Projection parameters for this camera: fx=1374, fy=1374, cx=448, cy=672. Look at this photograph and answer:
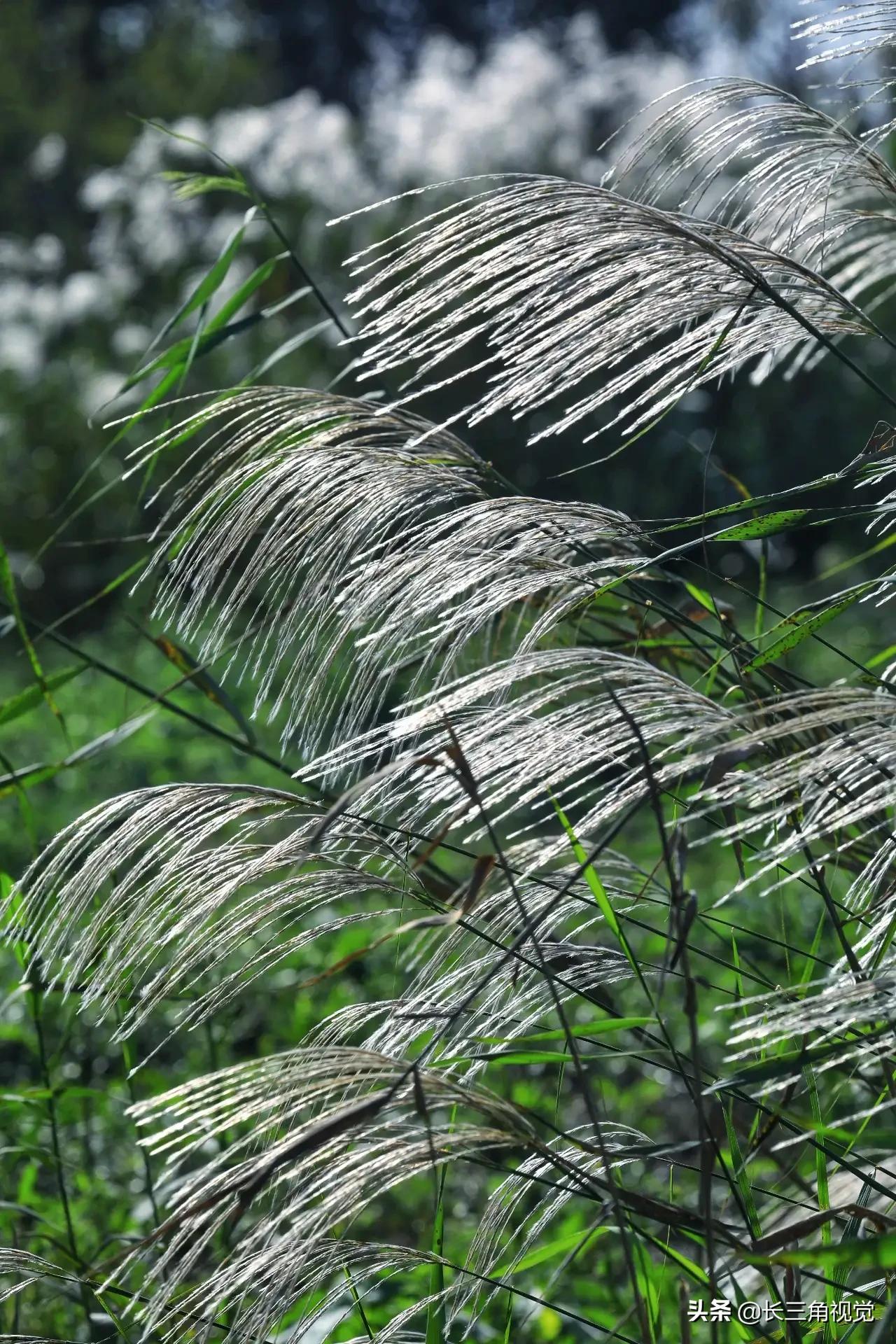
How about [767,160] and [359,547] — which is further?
[767,160]

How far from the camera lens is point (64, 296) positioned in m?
15.0

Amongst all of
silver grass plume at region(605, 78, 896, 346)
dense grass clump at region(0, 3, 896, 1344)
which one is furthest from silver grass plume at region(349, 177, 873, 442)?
silver grass plume at region(605, 78, 896, 346)

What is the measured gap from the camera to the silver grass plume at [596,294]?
132 cm

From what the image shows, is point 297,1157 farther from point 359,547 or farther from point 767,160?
point 767,160

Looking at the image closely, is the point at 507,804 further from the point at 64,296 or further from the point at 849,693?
the point at 64,296

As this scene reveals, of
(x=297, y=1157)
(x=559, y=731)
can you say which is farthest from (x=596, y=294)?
(x=297, y=1157)

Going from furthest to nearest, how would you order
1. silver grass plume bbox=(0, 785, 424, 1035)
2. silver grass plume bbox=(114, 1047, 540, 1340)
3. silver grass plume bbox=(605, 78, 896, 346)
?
silver grass plume bbox=(605, 78, 896, 346) < silver grass plume bbox=(0, 785, 424, 1035) < silver grass plume bbox=(114, 1047, 540, 1340)

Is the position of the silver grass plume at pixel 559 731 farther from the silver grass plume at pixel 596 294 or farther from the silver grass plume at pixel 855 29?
the silver grass plume at pixel 855 29

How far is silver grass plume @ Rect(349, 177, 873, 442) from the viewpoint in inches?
52.1

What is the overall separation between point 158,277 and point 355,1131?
45.4ft

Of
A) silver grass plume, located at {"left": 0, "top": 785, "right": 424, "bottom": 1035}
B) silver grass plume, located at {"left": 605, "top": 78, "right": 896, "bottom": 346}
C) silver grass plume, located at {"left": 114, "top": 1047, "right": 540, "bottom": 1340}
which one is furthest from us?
silver grass plume, located at {"left": 605, "top": 78, "right": 896, "bottom": 346}

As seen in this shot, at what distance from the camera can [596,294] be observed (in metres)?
1.41

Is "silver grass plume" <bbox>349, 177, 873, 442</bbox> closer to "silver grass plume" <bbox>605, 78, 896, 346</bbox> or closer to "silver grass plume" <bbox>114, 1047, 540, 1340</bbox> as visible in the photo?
"silver grass plume" <bbox>605, 78, 896, 346</bbox>

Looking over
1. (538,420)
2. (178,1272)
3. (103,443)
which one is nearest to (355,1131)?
(178,1272)
